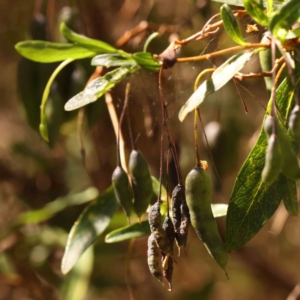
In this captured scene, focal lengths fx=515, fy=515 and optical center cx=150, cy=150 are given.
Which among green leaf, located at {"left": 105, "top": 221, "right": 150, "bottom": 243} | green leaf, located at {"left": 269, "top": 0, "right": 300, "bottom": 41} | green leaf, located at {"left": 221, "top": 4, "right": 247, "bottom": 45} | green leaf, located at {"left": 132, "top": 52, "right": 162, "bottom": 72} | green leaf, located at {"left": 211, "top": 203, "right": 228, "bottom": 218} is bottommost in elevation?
green leaf, located at {"left": 105, "top": 221, "right": 150, "bottom": 243}

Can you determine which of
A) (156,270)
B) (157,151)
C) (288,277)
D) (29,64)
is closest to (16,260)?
(157,151)

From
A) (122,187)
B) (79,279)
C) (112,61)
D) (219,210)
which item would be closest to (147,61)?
(112,61)

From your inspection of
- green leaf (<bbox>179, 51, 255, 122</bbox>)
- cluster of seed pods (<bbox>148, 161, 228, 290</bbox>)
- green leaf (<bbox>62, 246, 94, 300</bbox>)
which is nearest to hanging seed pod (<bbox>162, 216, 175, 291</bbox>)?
cluster of seed pods (<bbox>148, 161, 228, 290</bbox>)

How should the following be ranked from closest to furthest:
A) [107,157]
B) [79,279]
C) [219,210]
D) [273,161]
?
[273,161], [219,210], [79,279], [107,157]

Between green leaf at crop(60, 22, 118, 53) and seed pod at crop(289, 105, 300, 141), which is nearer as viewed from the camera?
seed pod at crop(289, 105, 300, 141)

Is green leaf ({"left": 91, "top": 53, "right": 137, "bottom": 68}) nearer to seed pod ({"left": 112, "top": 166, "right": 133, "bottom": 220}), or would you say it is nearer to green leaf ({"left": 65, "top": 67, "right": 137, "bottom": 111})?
green leaf ({"left": 65, "top": 67, "right": 137, "bottom": 111})

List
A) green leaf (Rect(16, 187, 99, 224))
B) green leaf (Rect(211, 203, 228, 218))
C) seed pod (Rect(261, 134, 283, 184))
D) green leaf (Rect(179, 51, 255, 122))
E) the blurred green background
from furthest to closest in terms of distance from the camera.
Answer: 1. green leaf (Rect(16, 187, 99, 224))
2. the blurred green background
3. green leaf (Rect(211, 203, 228, 218))
4. green leaf (Rect(179, 51, 255, 122))
5. seed pod (Rect(261, 134, 283, 184))

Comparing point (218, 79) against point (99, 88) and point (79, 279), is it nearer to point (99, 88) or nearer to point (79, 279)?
point (99, 88)
